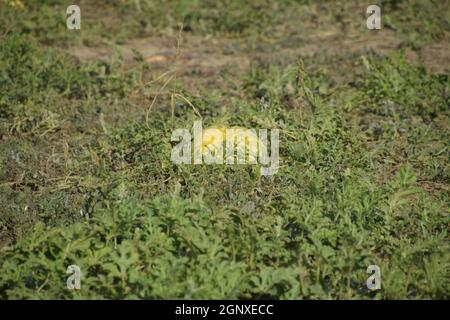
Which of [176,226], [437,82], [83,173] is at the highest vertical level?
[437,82]

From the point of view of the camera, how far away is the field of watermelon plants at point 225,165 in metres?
4.30

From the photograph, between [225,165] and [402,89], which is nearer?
[225,165]

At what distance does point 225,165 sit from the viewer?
5.51 m

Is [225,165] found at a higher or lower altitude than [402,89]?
lower

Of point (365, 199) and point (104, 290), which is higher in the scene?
point (365, 199)

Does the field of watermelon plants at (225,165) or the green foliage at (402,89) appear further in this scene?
the green foliage at (402,89)

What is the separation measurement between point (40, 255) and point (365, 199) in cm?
208

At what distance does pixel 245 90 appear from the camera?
7.37 m

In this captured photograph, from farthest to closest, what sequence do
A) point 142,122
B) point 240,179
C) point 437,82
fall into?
point 437,82, point 142,122, point 240,179

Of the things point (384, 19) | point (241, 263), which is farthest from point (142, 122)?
point (384, 19)

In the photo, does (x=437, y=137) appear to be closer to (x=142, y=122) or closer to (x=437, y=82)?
(x=437, y=82)

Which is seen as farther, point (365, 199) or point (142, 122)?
point (142, 122)

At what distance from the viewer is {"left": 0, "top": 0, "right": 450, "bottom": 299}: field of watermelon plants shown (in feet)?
14.1

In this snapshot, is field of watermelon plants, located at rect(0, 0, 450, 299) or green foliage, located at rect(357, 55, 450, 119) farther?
green foliage, located at rect(357, 55, 450, 119)
